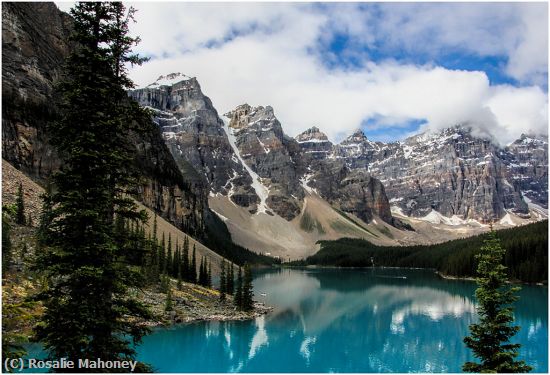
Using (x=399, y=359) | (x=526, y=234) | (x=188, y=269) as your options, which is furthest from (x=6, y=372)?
(x=526, y=234)

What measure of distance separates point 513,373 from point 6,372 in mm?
18844

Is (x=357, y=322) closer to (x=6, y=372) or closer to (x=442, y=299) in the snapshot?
(x=442, y=299)

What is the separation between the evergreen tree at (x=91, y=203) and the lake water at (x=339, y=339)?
26.2 meters

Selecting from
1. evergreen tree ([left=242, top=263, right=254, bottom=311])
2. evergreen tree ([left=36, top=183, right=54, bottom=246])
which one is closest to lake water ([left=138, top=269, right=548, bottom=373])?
evergreen tree ([left=242, top=263, right=254, bottom=311])

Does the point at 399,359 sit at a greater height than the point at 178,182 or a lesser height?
lesser

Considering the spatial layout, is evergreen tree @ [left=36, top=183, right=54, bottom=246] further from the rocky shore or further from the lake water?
the rocky shore

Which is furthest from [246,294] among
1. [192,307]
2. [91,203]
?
[91,203]

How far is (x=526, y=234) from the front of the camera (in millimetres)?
131000

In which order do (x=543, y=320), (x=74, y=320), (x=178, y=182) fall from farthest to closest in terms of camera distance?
(x=178, y=182), (x=543, y=320), (x=74, y=320)

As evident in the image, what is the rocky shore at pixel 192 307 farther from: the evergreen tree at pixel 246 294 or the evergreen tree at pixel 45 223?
the evergreen tree at pixel 45 223

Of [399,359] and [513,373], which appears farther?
[399,359]

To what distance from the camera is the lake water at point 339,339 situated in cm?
4141

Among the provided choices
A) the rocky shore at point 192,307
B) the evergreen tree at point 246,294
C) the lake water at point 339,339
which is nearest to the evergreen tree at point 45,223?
the lake water at point 339,339

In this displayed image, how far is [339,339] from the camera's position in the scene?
5494cm
